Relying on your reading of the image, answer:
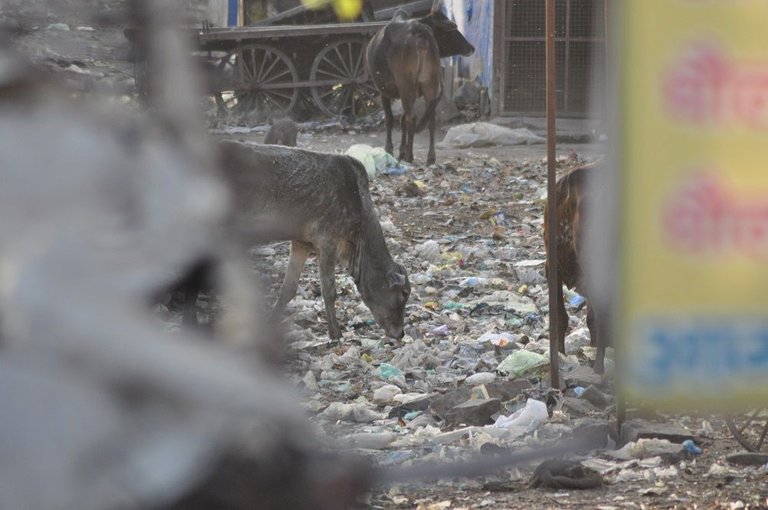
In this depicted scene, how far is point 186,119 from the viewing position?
200 cm

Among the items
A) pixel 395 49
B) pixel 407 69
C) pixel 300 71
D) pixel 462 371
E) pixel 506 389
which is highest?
pixel 395 49

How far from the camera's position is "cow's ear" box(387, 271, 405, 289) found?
7836mm

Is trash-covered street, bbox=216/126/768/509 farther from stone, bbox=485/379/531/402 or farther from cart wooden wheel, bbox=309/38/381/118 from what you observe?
cart wooden wheel, bbox=309/38/381/118

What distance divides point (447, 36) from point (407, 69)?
10.4ft

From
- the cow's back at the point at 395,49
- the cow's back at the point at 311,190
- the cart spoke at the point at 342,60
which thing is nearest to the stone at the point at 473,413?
the cow's back at the point at 311,190

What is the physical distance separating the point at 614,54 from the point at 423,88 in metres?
12.8

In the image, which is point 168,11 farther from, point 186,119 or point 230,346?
point 230,346

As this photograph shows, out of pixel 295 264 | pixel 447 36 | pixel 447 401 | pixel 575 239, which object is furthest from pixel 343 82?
pixel 447 401

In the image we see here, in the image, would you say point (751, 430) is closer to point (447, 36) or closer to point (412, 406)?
point (412, 406)

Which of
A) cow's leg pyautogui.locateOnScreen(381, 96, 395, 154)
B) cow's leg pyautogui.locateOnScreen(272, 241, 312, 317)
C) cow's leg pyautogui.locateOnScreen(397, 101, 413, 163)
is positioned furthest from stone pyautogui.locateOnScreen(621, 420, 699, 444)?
cow's leg pyautogui.locateOnScreen(381, 96, 395, 154)

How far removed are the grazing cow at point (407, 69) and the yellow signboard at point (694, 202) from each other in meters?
11.8

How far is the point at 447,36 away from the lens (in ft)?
63.1

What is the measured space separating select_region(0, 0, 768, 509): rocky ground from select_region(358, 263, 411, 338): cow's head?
132mm

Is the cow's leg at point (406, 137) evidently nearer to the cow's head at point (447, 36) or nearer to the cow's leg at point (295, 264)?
the cow's head at point (447, 36)
